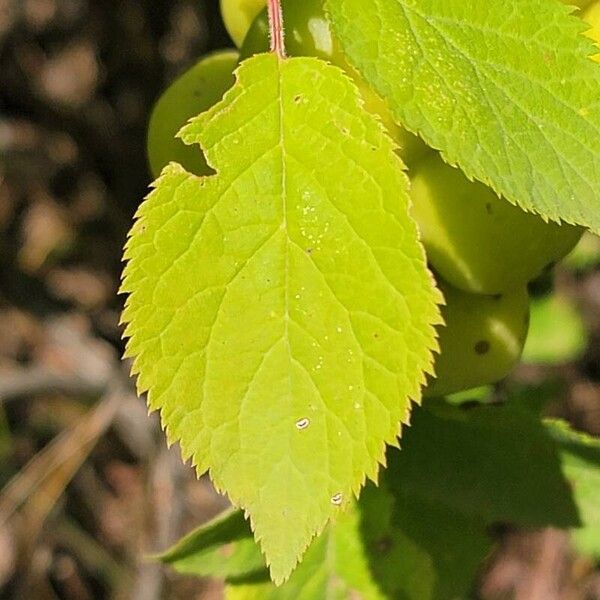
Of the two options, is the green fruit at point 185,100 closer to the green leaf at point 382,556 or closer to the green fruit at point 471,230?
the green fruit at point 471,230

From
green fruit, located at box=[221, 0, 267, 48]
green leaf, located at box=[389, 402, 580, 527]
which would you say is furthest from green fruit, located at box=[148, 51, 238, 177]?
green leaf, located at box=[389, 402, 580, 527]

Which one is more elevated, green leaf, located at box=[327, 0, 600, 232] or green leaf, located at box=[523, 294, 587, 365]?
green leaf, located at box=[327, 0, 600, 232]

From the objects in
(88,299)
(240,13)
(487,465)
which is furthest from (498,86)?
(88,299)

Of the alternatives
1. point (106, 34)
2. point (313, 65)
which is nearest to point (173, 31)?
point (106, 34)

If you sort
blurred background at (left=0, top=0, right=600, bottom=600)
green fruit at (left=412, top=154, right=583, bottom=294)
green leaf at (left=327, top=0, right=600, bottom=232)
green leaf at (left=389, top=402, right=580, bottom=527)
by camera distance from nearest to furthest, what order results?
green leaf at (left=327, top=0, right=600, bottom=232)
green fruit at (left=412, top=154, right=583, bottom=294)
green leaf at (left=389, top=402, right=580, bottom=527)
blurred background at (left=0, top=0, right=600, bottom=600)

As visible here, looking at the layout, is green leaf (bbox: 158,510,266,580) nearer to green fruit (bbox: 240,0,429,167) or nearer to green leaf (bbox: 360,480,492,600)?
green leaf (bbox: 360,480,492,600)

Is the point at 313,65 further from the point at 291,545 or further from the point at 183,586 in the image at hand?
the point at 183,586
